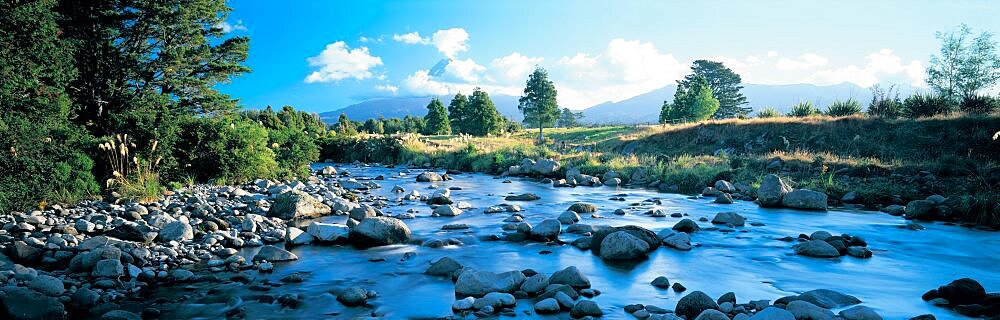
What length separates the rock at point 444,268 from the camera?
29.1 ft

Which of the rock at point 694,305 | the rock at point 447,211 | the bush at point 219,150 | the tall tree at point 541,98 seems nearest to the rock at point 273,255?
the rock at point 447,211

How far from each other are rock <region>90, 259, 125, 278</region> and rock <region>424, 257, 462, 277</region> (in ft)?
13.9

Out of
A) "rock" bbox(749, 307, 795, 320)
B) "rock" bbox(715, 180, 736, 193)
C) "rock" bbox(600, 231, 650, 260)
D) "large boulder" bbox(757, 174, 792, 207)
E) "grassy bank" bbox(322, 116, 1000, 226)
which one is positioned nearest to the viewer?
"rock" bbox(749, 307, 795, 320)

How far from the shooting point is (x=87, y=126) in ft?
54.3

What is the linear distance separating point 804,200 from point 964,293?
34.7 ft

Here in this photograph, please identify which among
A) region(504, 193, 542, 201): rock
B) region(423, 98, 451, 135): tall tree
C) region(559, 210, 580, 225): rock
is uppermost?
region(423, 98, 451, 135): tall tree

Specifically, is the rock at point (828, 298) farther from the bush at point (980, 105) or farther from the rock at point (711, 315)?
the bush at point (980, 105)

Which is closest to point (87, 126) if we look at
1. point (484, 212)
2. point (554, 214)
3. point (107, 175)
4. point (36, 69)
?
point (107, 175)

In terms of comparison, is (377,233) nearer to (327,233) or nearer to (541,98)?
(327,233)

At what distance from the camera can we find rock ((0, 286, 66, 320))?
19.9 feet

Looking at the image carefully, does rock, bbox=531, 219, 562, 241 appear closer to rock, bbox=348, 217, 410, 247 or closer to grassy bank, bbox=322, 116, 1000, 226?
rock, bbox=348, 217, 410, 247

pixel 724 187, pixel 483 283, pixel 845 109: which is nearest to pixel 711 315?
pixel 483 283

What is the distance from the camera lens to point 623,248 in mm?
9930

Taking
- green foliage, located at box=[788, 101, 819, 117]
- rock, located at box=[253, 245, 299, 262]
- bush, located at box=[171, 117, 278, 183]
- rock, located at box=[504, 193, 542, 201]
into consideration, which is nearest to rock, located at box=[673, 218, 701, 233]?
rock, located at box=[504, 193, 542, 201]
